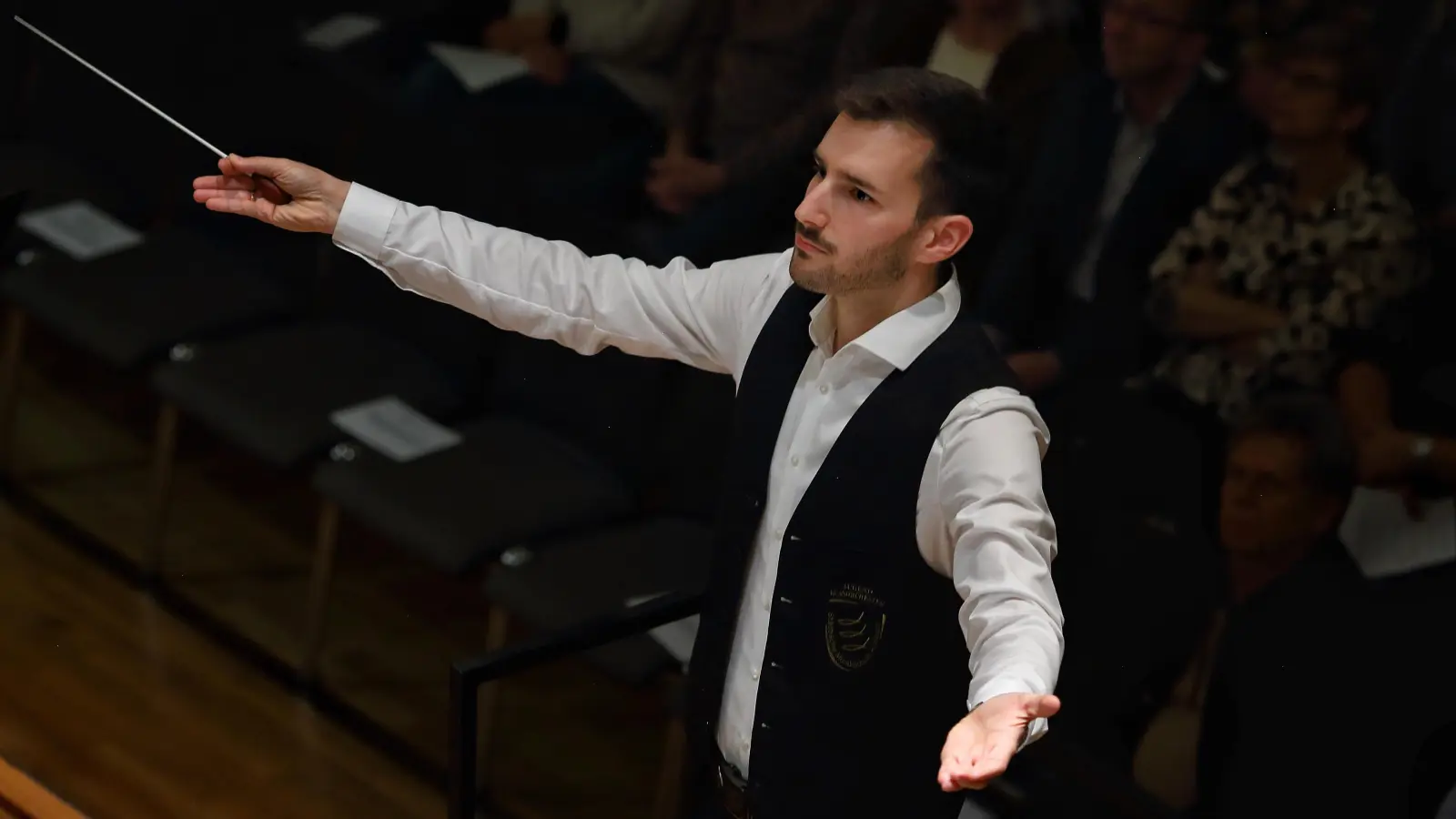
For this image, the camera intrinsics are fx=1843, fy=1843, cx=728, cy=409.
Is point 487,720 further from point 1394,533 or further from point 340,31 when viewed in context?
point 1394,533

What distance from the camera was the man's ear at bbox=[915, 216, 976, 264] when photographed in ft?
5.83

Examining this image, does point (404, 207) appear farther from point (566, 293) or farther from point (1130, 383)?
point (1130, 383)

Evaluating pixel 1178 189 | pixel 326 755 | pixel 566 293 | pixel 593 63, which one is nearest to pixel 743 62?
pixel 593 63

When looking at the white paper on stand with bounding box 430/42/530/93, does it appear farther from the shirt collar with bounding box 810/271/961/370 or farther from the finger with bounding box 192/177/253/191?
the shirt collar with bounding box 810/271/961/370

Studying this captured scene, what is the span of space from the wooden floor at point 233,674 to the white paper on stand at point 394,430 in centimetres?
32

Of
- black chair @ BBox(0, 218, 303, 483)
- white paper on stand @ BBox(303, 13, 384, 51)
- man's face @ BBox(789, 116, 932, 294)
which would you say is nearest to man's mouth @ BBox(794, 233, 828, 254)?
man's face @ BBox(789, 116, 932, 294)

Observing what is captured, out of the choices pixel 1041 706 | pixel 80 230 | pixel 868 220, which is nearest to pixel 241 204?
pixel 868 220

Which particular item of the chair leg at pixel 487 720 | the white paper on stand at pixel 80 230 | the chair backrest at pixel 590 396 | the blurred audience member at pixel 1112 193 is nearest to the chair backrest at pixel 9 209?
the white paper on stand at pixel 80 230

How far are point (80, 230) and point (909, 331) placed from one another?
2278 millimetres

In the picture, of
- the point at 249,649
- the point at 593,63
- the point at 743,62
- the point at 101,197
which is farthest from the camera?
the point at 101,197

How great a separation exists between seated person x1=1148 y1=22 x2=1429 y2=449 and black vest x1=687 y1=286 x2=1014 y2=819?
60 cm

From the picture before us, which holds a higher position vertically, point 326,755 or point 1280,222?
point 1280,222

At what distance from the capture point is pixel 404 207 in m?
1.94

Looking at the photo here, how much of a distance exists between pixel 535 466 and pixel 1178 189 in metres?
1.19
